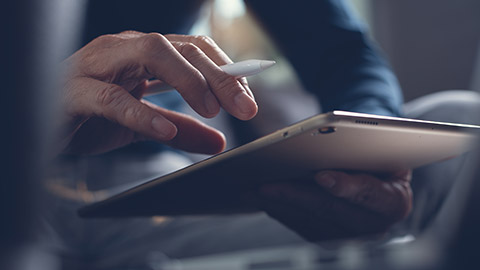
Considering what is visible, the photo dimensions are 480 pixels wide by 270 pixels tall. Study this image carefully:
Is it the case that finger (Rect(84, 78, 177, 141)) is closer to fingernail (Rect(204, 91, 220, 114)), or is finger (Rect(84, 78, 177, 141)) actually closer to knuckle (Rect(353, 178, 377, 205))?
fingernail (Rect(204, 91, 220, 114))

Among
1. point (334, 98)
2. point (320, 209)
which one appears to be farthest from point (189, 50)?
point (334, 98)

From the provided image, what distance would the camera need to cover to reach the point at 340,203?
497 mm

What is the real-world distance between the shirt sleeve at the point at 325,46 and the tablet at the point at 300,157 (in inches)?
12.8

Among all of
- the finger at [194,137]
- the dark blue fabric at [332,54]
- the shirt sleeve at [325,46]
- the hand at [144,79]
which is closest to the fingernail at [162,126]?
→ the hand at [144,79]

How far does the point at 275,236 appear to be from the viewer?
0.72m

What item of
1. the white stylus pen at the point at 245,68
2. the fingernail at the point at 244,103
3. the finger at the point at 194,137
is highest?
the white stylus pen at the point at 245,68

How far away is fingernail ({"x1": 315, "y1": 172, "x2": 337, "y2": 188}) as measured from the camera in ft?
1.39

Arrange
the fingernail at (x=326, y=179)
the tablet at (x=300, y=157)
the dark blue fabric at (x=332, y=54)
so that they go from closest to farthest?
the tablet at (x=300, y=157) < the fingernail at (x=326, y=179) < the dark blue fabric at (x=332, y=54)

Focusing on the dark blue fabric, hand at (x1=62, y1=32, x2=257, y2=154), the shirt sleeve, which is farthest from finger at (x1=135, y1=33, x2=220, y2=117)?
the shirt sleeve

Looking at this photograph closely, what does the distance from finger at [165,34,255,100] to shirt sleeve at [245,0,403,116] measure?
0.43 metres

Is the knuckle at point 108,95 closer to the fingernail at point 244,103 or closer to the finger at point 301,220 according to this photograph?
the fingernail at point 244,103

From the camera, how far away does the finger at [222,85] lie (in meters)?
0.33

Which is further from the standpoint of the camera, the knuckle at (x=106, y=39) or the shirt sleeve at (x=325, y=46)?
the shirt sleeve at (x=325, y=46)

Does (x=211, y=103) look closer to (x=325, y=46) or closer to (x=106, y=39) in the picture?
(x=106, y=39)
